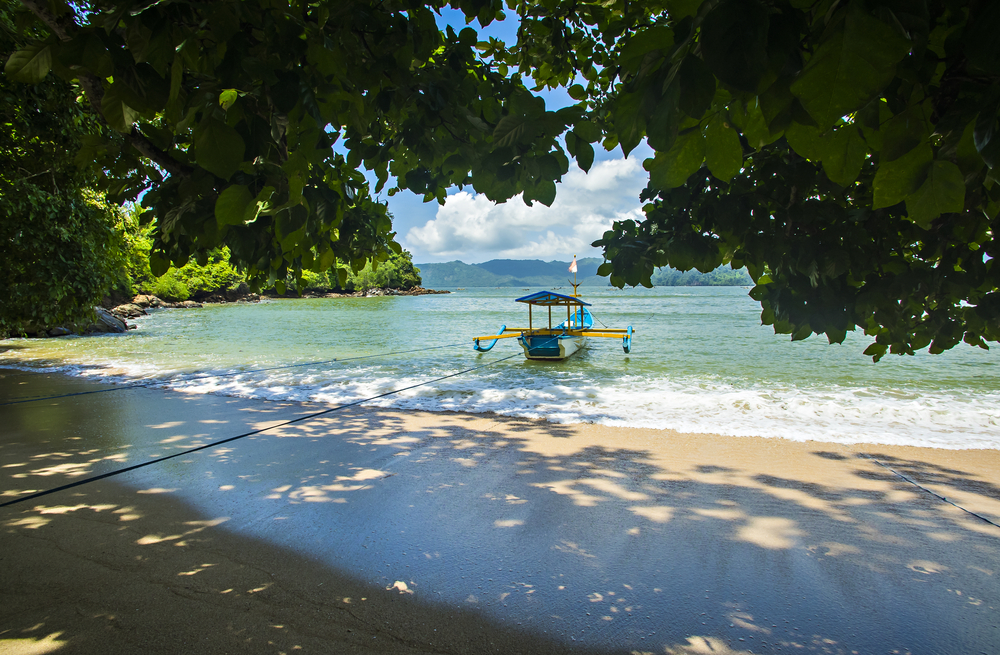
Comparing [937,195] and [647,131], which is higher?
[647,131]

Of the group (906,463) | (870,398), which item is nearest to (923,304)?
(906,463)

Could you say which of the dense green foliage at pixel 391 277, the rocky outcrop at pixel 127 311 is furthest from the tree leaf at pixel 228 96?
the dense green foliage at pixel 391 277

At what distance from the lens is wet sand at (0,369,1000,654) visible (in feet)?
9.26

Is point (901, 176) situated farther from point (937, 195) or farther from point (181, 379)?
point (181, 379)

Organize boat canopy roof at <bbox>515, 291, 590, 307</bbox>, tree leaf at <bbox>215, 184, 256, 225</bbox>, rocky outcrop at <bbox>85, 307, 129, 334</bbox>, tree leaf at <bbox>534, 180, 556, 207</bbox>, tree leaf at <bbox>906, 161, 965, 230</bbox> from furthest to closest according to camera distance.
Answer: rocky outcrop at <bbox>85, 307, 129, 334</bbox> → boat canopy roof at <bbox>515, 291, 590, 307</bbox> → tree leaf at <bbox>534, 180, 556, 207</bbox> → tree leaf at <bbox>215, 184, 256, 225</bbox> → tree leaf at <bbox>906, 161, 965, 230</bbox>

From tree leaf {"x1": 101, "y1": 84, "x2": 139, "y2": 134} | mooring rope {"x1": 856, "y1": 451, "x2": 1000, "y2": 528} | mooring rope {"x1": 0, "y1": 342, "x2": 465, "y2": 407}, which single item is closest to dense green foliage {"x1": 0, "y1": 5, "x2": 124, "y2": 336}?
mooring rope {"x1": 0, "y1": 342, "x2": 465, "y2": 407}

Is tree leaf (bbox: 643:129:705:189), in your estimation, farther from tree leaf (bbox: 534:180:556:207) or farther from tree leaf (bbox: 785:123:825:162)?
tree leaf (bbox: 534:180:556:207)

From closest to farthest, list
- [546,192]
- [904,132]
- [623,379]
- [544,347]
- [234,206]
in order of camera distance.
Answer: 1. [904,132]
2. [234,206]
3. [546,192]
4. [623,379]
5. [544,347]

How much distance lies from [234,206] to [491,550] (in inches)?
127

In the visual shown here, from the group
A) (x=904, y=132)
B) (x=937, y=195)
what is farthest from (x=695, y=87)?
(x=937, y=195)

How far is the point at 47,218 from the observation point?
8.82 meters

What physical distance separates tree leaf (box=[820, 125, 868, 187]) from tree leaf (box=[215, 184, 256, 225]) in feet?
4.87

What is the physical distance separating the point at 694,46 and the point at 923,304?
8.14 feet

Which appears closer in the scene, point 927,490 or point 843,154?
point 843,154
